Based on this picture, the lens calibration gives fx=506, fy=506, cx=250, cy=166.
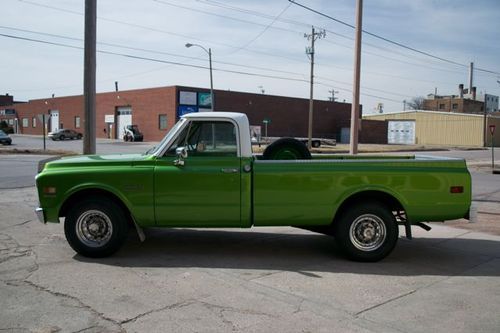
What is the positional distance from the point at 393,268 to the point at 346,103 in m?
73.1

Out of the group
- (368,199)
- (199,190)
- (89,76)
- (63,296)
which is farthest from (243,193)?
(89,76)

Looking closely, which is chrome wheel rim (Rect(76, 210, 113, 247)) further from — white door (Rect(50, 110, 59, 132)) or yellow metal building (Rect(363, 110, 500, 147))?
white door (Rect(50, 110, 59, 132))

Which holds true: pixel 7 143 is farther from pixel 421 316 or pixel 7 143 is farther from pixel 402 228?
pixel 421 316

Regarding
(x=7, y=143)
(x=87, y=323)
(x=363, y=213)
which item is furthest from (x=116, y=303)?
(x=7, y=143)

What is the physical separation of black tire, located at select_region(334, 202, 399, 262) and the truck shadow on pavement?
0.16 m

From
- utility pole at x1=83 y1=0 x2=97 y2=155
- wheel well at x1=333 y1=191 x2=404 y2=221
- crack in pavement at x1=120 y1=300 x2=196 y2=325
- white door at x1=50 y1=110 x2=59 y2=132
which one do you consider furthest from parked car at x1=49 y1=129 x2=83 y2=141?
crack in pavement at x1=120 y1=300 x2=196 y2=325

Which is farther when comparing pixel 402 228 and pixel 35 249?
pixel 402 228

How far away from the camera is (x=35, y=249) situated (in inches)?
284

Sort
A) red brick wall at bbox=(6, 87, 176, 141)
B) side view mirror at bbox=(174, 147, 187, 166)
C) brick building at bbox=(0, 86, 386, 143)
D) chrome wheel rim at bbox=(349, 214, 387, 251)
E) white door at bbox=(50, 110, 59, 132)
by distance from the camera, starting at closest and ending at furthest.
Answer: side view mirror at bbox=(174, 147, 187, 166), chrome wheel rim at bbox=(349, 214, 387, 251), red brick wall at bbox=(6, 87, 176, 141), brick building at bbox=(0, 86, 386, 143), white door at bbox=(50, 110, 59, 132)

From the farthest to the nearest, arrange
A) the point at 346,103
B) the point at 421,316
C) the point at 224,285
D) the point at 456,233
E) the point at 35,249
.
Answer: the point at 346,103 < the point at 456,233 < the point at 35,249 < the point at 224,285 < the point at 421,316

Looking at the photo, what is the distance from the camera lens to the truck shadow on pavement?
6.42 m

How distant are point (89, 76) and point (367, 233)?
25.7ft

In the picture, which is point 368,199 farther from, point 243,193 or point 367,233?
point 243,193

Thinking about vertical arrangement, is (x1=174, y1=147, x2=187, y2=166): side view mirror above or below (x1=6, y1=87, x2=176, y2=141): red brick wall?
below
